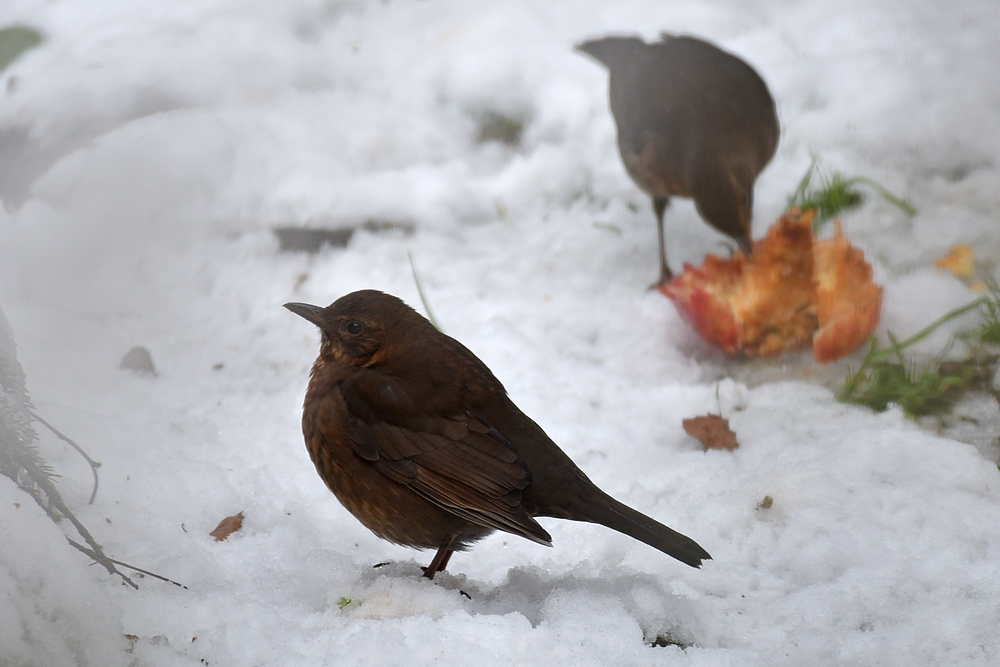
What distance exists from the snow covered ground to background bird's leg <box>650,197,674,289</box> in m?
0.09

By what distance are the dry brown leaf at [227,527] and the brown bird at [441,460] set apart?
32 centimetres

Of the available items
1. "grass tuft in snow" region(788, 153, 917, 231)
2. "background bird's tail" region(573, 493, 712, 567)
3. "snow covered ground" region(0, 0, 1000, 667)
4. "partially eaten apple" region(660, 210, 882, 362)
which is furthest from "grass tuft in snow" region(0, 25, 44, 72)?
"grass tuft in snow" region(788, 153, 917, 231)

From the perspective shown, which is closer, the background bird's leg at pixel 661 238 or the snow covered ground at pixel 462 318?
the snow covered ground at pixel 462 318

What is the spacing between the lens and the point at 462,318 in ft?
11.4

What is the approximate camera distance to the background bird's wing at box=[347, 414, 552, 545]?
2.17m

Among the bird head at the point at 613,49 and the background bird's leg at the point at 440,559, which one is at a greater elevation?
the bird head at the point at 613,49

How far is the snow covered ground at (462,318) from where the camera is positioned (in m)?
2.03

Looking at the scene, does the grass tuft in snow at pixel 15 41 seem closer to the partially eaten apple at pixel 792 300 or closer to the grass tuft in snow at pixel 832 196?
→ the partially eaten apple at pixel 792 300

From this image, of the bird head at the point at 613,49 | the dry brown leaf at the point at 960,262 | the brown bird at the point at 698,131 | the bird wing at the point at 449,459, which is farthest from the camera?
the bird head at the point at 613,49

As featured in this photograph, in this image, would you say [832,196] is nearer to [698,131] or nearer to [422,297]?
[698,131]

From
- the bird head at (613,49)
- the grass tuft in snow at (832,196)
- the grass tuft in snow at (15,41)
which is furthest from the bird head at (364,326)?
the bird head at (613,49)

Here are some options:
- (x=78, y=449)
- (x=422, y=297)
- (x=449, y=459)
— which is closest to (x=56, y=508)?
(x=78, y=449)

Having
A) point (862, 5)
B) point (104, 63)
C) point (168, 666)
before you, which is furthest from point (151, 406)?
point (862, 5)

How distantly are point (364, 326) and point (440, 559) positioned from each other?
68 cm
